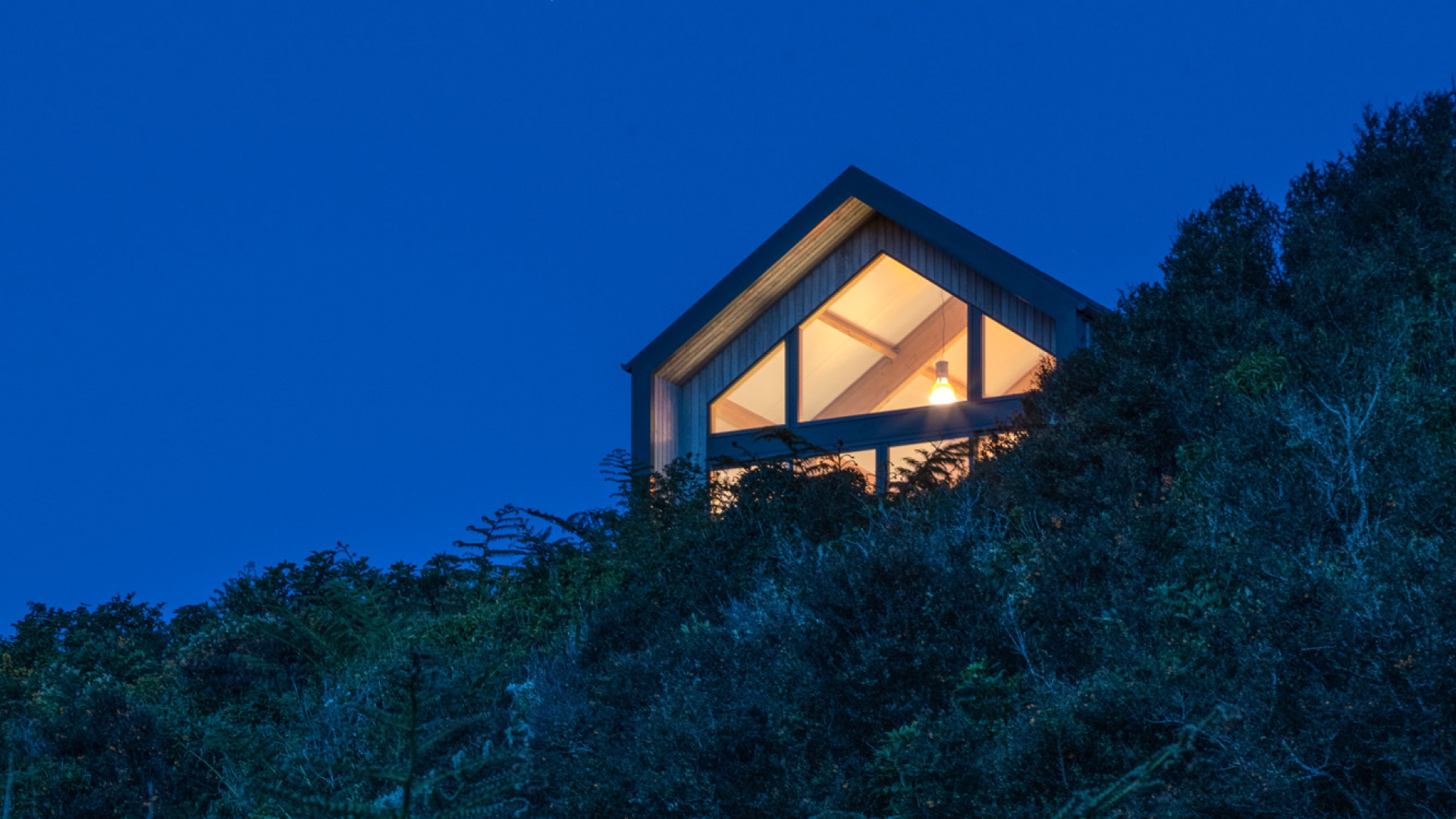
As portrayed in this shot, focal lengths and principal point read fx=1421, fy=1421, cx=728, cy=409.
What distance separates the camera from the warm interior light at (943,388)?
17.0 metres

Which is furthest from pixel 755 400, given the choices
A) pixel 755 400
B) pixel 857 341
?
pixel 857 341

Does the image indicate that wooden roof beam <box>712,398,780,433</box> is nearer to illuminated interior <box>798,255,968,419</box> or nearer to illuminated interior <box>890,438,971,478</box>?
illuminated interior <box>798,255,968,419</box>

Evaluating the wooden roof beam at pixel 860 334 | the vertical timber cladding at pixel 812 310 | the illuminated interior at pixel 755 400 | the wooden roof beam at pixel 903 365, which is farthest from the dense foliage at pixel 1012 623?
the wooden roof beam at pixel 860 334

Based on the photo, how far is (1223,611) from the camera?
8109 millimetres

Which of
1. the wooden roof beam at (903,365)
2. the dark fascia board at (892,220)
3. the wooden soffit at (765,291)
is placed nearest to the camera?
the dark fascia board at (892,220)

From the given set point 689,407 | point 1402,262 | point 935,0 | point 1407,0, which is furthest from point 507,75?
point 1402,262

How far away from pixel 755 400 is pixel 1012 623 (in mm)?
9619

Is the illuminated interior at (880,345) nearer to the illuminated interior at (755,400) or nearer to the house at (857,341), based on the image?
the house at (857,341)

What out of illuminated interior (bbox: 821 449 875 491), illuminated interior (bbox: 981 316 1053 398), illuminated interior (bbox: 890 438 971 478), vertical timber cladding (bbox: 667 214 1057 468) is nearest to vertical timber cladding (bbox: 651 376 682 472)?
vertical timber cladding (bbox: 667 214 1057 468)

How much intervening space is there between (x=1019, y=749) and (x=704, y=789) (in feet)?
6.98

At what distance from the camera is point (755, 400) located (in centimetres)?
1877

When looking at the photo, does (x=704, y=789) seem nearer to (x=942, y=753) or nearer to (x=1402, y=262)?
(x=942, y=753)

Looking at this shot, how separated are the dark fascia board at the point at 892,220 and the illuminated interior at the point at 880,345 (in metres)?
0.69

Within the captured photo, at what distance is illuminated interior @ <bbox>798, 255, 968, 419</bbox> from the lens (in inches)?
683
